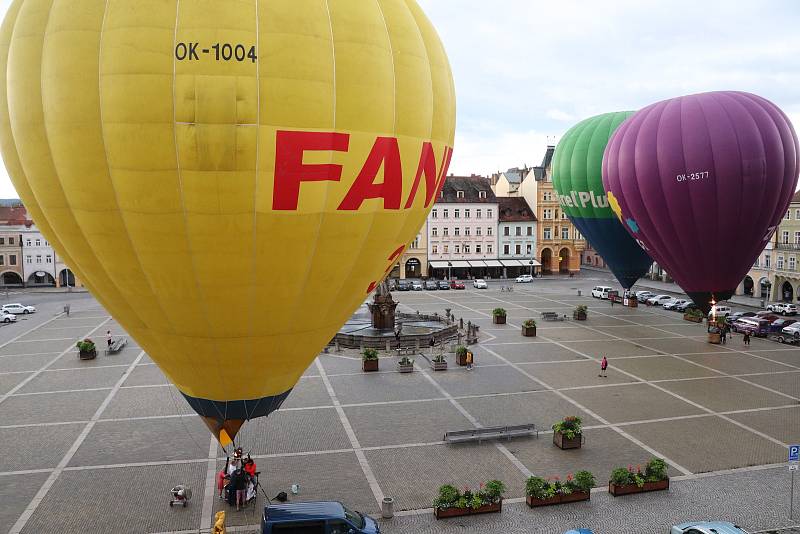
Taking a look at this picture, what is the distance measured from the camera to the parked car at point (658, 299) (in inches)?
1760

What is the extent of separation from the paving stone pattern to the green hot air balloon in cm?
863

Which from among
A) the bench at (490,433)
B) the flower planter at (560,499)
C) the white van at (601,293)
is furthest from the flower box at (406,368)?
the white van at (601,293)

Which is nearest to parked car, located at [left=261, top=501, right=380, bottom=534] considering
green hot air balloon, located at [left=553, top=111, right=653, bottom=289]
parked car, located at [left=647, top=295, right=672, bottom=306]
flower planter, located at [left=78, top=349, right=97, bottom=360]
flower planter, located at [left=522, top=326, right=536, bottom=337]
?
flower planter, located at [left=78, top=349, right=97, bottom=360]

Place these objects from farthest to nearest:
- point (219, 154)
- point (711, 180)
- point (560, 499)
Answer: point (711, 180) → point (560, 499) → point (219, 154)

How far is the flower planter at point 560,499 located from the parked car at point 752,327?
24.1 meters

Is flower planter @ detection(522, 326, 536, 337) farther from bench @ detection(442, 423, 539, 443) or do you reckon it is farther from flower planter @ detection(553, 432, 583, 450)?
flower planter @ detection(553, 432, 583, 450)

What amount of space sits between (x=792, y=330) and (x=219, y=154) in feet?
109

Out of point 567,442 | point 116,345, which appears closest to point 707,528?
point 567,442

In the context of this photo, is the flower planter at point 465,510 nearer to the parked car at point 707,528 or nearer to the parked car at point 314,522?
the parked car at point 314,522

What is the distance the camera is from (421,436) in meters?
17.9

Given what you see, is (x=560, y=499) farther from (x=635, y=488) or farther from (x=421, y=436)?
(x=421, y=436)

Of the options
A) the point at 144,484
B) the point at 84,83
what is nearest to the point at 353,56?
the point at 84,83

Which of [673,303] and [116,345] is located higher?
[673,303]

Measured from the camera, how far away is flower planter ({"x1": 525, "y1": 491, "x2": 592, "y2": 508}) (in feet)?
45.5
